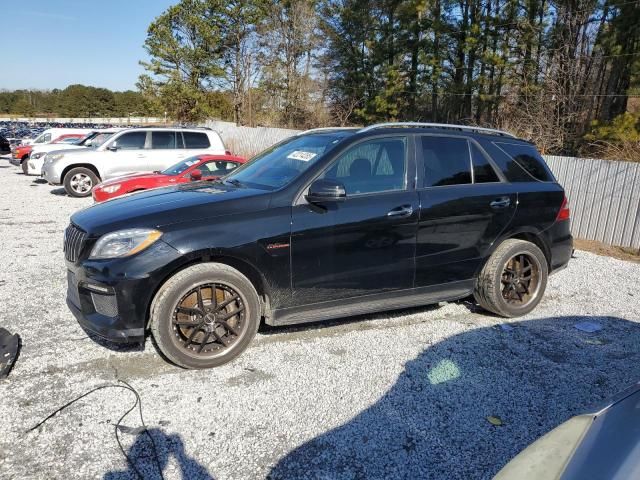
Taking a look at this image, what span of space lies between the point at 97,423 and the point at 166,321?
80 centimetres

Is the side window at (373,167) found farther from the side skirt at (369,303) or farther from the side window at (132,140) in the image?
the side window at (132,140)

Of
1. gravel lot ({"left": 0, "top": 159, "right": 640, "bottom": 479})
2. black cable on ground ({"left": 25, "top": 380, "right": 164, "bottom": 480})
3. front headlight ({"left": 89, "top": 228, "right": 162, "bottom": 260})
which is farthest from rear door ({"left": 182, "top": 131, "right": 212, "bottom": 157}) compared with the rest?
black cable on ground ({"left": 25, "top": 380, "right": 164, "bottom": 480})

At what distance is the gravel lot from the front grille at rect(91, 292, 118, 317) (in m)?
0.52

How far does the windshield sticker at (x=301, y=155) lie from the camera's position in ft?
13.5

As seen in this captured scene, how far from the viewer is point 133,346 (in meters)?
4.05

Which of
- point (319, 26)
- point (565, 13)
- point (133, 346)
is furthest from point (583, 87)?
point (319, 26)

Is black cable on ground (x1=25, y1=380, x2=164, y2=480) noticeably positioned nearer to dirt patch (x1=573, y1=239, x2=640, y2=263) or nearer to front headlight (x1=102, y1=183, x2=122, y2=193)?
front headlight (x1=102, y1=183, x2=122, y2=193)

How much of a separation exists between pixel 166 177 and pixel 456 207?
6.97 metres

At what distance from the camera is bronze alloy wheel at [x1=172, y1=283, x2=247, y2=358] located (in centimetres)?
355

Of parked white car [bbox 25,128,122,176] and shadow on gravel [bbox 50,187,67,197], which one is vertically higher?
parked white car [bbox 25,128,122,176]

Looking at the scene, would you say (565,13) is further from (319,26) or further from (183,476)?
(183,476)

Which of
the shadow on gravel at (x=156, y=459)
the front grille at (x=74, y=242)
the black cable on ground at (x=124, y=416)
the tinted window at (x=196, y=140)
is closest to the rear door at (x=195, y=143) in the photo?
the tinted window at (x=196, y=140)

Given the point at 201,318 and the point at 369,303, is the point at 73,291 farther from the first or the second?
the point at 369,303

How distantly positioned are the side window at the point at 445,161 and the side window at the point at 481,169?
0.07 metres
